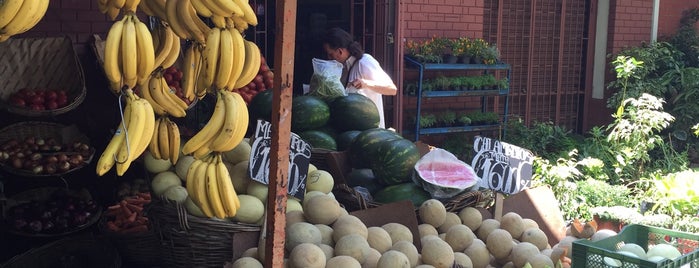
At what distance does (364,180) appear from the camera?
13.3ft

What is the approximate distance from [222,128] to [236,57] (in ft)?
0.88

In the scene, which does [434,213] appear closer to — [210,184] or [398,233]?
[398,233]

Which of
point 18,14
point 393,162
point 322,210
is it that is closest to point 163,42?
point 18,14

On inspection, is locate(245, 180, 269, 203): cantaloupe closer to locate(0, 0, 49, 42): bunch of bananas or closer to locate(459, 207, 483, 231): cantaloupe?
locate(459, 207, 483, 231): cantaloupe

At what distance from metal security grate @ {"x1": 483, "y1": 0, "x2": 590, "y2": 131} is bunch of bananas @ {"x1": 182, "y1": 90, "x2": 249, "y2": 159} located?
625 cm

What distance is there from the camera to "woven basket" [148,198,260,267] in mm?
3146

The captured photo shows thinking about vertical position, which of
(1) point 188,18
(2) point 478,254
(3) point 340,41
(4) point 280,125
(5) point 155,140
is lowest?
(2) point 478,254

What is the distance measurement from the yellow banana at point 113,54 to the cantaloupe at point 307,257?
1001 millimetres

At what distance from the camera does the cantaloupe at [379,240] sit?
3139mm

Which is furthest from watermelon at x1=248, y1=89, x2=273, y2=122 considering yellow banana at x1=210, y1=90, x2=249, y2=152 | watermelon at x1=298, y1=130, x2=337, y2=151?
yellow banana at x1=210, y1=90, x2=249, y2=152

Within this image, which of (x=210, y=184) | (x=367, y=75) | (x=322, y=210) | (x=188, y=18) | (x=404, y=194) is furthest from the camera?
(x=367, y=75)

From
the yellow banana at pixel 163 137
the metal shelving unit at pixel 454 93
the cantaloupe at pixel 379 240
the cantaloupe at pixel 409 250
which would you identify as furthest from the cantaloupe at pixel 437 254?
the metal shelving unit at pixel 454 93

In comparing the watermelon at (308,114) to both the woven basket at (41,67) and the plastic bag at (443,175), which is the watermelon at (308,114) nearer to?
the plastic bag at (443,175)

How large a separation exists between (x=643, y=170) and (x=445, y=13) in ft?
9.11
